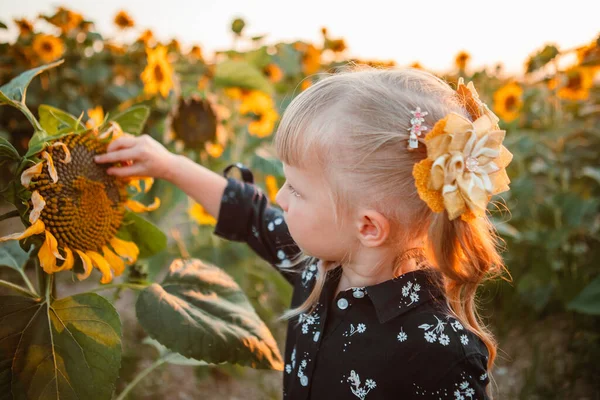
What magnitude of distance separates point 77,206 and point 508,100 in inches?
128

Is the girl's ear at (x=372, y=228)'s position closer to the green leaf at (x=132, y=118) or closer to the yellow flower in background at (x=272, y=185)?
the green leaf at (x=132, y=118)

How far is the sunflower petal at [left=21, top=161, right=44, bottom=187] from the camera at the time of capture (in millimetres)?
873

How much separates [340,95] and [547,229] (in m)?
1.86

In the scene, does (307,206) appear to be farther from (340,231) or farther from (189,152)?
(189,152)

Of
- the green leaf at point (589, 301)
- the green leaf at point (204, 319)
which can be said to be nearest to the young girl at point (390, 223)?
the green leaf at point (204, 319)

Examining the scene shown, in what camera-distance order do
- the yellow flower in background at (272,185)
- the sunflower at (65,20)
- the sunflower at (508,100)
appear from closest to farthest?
the yellow flower in background at (272,185)
the sunflower at (65,20)
the sunflower at (508,100)

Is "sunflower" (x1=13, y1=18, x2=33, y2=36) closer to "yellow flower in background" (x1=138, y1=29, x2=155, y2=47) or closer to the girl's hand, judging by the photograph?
"yellow flower in background" (x1=138, y1=29, x2=155, y2=47)

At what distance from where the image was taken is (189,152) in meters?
2.15

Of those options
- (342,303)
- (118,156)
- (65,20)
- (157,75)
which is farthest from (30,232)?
(65,20)

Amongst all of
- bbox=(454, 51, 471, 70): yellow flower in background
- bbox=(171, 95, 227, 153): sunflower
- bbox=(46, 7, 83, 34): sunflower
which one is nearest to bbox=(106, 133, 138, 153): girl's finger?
bbox=(171, 95, 227, 153): sunflower

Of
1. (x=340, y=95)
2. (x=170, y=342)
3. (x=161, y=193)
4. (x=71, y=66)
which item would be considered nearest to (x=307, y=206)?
(x=340, y=95)

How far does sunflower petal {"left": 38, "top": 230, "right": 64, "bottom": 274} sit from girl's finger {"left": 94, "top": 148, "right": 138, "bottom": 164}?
0.20 meters

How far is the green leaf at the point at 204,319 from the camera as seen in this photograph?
3.40 ft

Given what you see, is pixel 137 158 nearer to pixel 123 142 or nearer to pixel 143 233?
pixel 123 142
